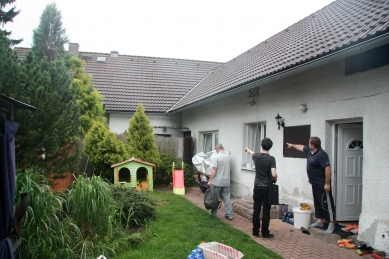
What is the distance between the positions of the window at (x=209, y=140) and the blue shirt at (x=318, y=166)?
22.2 feet

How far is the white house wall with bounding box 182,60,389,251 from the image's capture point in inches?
220

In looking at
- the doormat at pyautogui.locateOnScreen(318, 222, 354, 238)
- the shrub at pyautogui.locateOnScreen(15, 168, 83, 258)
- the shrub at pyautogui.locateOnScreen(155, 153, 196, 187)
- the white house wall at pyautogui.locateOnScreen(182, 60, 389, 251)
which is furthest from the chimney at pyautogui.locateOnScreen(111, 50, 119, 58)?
the doormat at pyautogui.locateOnScreen(318, 222, 354, 238)

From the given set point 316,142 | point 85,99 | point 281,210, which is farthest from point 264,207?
point 85,99

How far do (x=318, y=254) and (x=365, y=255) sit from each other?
30.2 inches

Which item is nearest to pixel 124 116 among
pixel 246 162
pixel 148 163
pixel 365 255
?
pixel 148 163

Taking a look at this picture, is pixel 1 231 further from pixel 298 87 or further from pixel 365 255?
pixel 298 87

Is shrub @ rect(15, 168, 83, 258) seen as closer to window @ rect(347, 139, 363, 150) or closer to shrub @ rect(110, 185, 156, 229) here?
shrub @ rect(110, 185, 156, 229)

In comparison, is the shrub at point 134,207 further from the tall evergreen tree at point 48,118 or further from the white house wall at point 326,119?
the white house wall at point 326,119

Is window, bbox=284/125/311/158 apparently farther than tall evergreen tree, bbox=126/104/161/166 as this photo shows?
No

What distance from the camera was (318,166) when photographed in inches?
247

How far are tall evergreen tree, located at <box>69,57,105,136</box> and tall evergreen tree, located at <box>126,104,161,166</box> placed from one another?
1.93m

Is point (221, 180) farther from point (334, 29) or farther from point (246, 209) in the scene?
point (334, 29)

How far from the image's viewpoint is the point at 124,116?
53.0 ft

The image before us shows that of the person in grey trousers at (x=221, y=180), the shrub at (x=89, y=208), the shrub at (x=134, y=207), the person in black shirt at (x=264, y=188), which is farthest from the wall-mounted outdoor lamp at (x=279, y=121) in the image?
the shrub at (x=89, y=208)
